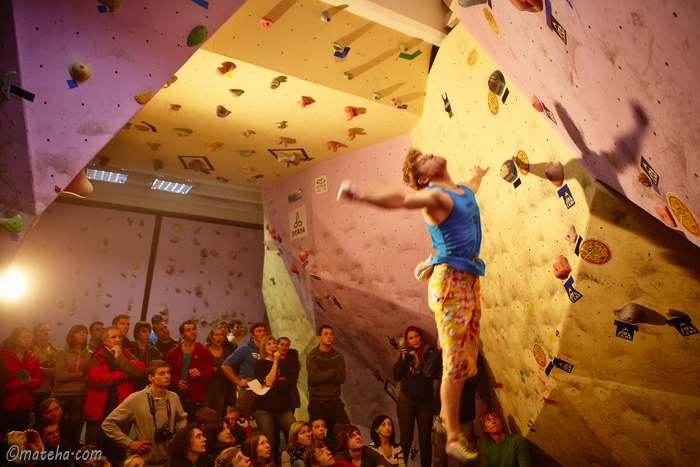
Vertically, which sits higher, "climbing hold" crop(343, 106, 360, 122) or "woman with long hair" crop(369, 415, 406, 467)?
"climbing hold" crop(343, 106, 360, 122)

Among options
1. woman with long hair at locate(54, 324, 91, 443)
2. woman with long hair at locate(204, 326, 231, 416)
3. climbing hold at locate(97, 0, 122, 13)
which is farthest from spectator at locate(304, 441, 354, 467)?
climbing hold at locate(97, 0, 122, 13)

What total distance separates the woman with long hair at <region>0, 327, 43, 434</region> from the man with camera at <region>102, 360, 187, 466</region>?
2.76ft

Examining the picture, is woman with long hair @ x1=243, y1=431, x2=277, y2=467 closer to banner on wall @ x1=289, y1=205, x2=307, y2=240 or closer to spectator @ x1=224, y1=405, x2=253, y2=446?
spectator @ x1=224, y1=405, x2=253, y2=446

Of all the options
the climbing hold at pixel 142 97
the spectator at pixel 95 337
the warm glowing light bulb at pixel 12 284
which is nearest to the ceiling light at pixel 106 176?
the warm glowing light bulb at pixel 12 284

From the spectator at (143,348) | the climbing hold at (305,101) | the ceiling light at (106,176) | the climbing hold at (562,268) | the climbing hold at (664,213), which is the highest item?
the ceiling light at (106,176)

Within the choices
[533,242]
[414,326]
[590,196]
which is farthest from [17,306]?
[590,196]

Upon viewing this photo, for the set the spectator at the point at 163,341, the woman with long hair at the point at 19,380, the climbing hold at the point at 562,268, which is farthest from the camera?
Result: the spectator at the point at 163,341

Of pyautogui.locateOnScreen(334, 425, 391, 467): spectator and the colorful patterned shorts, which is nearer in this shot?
the colorful patterned shorts

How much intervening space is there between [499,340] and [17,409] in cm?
357

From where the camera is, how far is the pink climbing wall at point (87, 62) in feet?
6.93

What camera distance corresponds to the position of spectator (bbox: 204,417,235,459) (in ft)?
10.5

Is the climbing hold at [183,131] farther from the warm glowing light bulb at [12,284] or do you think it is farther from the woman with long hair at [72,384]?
the warm glowing light bulb at [12,284]

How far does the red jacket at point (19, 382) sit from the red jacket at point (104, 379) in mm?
400

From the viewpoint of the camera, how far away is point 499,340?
11.5 ft
